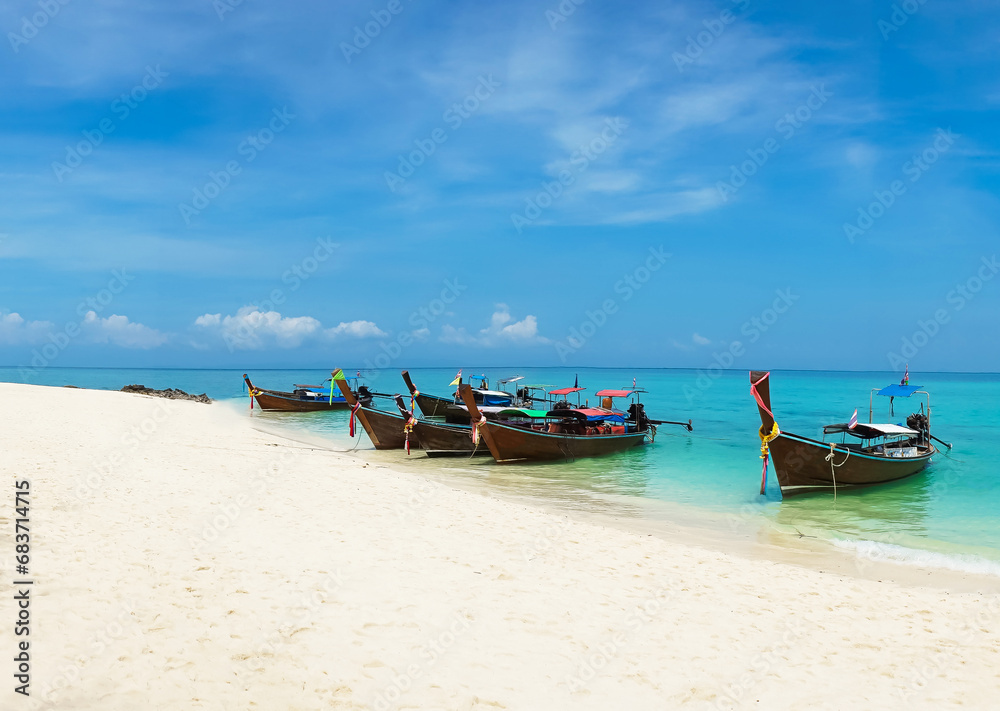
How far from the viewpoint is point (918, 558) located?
1143cm

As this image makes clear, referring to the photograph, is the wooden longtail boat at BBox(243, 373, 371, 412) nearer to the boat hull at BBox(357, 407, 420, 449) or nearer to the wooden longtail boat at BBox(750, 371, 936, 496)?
the boat hull at BBox(357, 407, 420, 449)

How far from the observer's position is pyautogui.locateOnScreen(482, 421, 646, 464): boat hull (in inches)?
830

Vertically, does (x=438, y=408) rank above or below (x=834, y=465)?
below

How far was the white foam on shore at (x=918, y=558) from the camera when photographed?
1090cm

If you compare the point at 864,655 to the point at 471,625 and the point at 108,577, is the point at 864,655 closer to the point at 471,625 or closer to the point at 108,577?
the point at 471,625

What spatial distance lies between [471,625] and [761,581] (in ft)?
15.7

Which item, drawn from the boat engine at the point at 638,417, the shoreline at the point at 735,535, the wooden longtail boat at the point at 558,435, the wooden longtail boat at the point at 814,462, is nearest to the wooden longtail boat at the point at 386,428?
the wooden longtail boat at the point at 558,435

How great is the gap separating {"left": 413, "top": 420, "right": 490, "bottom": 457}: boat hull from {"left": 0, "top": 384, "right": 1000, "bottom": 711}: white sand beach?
11945 millimetres

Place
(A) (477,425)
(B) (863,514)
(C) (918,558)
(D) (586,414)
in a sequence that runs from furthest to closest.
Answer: (D) (586,414), (A) (477,425), (B) (863,514), (C) (918,558)

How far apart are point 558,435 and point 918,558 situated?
12.4m

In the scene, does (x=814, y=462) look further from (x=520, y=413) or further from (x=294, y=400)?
(x=294, y=400)

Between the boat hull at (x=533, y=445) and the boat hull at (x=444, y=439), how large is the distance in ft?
5.91

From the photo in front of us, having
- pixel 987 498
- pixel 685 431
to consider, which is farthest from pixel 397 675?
pixel 685 431

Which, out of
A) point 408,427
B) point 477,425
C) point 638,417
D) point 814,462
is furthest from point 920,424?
point 408,427
